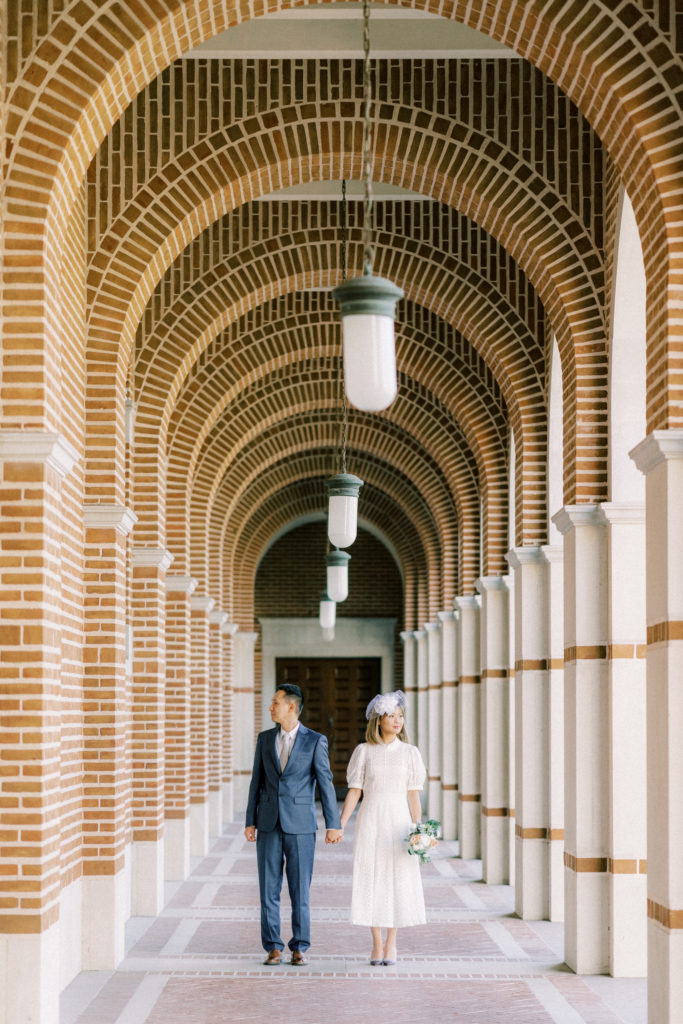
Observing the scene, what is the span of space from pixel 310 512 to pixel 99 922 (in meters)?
21.4

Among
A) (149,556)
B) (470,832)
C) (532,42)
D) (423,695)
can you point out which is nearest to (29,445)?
(532,42)

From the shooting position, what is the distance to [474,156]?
11.0 m

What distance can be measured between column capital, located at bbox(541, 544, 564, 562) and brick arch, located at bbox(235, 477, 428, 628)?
1608cm

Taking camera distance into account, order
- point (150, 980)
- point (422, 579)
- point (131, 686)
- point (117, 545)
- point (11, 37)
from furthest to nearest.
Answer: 1. point (422, 579)
2. point (131, 686)
3. point (117, 545)
4. point (150, 980)
5. point (11, 37)

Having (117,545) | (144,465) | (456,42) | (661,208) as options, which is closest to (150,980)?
(117,545)

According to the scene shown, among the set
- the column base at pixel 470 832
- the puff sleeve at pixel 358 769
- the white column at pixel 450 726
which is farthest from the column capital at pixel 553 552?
the white column at pixel 450 726

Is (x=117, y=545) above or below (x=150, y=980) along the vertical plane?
above

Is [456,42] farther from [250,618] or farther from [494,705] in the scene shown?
[250,618]

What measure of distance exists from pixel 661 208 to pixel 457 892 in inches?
359

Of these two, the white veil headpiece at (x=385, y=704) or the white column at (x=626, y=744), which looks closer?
the white column at (x=626, y=744)

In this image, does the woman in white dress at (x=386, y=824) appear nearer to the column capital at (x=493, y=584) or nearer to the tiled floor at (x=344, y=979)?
the tiled floor at (x=344, y=979)

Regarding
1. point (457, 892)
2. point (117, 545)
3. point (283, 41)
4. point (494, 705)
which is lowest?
point (457, 892)

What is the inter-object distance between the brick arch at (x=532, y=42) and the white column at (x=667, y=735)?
32 centimetres

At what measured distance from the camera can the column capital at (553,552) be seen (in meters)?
12.4
